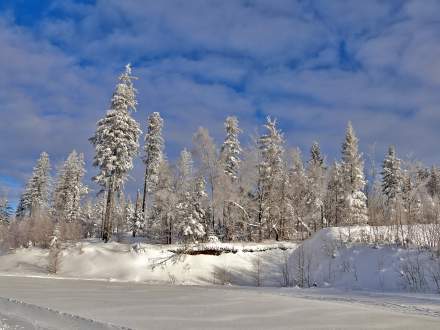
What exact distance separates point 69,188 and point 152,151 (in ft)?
43.7

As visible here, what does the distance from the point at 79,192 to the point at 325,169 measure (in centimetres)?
3187

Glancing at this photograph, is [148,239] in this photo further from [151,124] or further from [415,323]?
[415,323]

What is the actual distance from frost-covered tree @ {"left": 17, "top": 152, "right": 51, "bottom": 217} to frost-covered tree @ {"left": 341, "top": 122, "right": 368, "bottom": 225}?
38.6 meters

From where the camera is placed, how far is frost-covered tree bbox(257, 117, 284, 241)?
38.3 metres

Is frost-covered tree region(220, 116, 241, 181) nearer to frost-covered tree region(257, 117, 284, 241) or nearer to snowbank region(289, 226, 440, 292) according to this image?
frost-covered tree region(257, 117, 284, 241)

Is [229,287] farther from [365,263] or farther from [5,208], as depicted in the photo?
[5,208]

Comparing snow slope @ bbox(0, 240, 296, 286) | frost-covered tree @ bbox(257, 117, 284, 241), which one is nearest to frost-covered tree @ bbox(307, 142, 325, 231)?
frost-covered tree @ bbox(257, 117, 284, 241)

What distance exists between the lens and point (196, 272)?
25.9 metres

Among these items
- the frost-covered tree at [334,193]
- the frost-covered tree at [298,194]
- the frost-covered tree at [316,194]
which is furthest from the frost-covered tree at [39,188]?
the frost-covered tree at [334,193]

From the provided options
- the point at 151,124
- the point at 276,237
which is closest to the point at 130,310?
the point at 276,237

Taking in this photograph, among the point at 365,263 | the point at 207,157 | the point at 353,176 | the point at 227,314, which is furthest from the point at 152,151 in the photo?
the point at 227,314

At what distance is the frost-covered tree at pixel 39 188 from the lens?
197ft

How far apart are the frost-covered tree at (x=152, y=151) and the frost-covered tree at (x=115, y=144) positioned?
532 inches

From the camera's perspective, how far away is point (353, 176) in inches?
1781
